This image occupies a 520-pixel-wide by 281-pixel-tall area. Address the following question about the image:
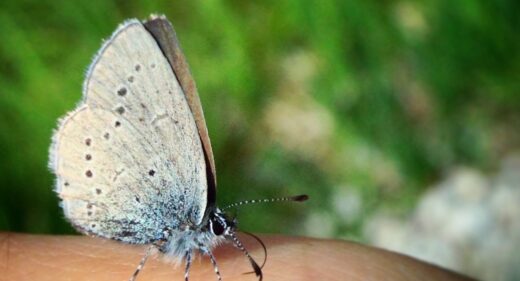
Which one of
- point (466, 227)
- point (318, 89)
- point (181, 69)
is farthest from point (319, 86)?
point (181, 69)

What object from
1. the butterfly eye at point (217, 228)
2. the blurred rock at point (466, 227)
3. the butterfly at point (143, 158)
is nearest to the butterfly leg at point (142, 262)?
the butterfly at point (143, 158)

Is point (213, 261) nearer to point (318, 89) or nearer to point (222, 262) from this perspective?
point (222, 262)

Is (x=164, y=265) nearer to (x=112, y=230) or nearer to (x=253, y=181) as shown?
(x=112, y=230)

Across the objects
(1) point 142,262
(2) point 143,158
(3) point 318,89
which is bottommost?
(1) point 142,262

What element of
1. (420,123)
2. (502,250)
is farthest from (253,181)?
(502,250)

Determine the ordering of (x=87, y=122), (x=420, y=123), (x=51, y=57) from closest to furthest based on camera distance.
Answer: (x=87, y=122), (x=51, y=57), (x=420, y=123)

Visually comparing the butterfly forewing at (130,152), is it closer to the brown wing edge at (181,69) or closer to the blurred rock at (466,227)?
the brown wing edge at (181,69)
